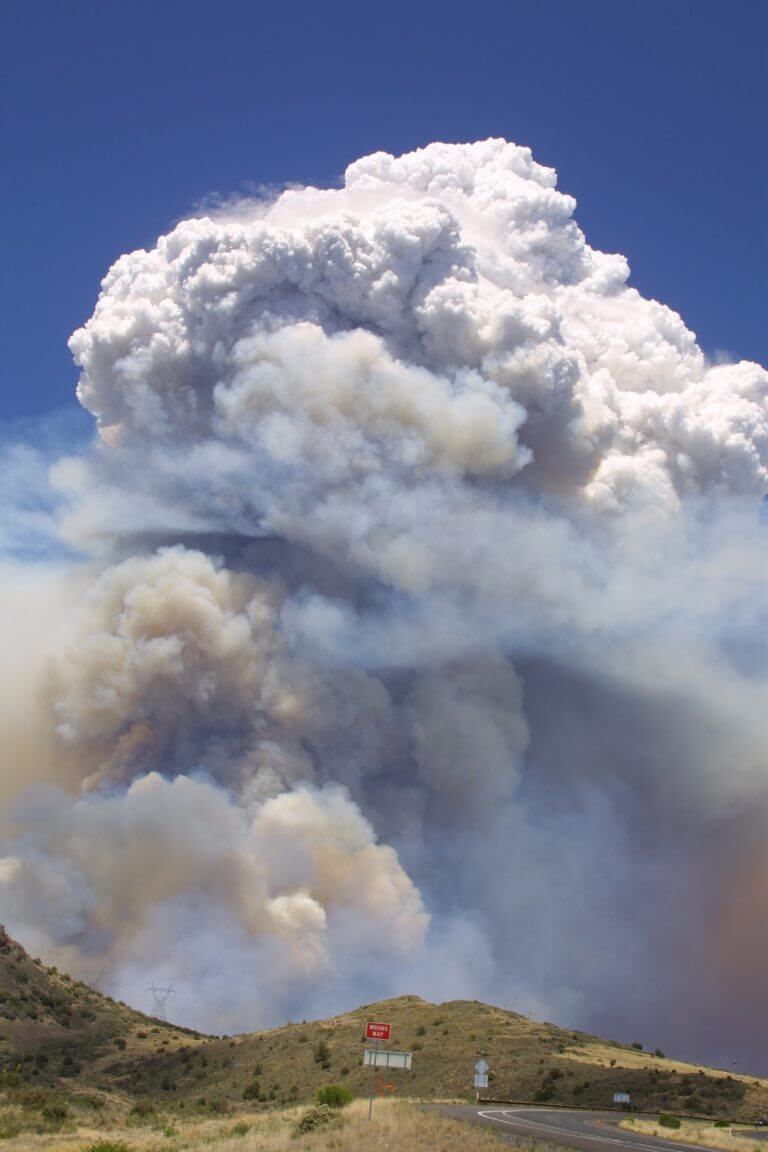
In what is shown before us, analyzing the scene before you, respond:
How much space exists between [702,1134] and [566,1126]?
14.7ft

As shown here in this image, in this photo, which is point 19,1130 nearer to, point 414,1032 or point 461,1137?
point 461,1137

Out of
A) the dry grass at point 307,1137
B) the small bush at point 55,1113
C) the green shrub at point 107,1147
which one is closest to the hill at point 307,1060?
the small bush at point 55,1113

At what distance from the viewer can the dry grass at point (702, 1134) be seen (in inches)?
1240

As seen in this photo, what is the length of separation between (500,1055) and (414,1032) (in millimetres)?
8602

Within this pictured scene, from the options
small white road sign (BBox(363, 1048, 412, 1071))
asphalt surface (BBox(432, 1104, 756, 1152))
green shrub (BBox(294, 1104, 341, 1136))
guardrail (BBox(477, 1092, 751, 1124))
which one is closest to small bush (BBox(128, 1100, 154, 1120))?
green shrub (BBox(294, 1104, 341, 1136))

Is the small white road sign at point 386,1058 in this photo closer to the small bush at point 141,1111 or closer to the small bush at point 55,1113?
the small bush at point 55,1113

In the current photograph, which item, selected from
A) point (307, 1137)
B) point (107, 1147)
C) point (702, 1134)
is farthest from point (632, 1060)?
point (107, 1147)

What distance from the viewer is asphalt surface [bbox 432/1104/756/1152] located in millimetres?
29297

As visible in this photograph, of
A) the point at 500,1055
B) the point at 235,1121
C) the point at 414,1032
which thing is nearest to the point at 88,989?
the point at 414,1032

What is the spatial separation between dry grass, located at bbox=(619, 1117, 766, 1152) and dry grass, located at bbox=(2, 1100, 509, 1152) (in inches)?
281

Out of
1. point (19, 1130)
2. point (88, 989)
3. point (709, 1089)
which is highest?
point (88, 989)

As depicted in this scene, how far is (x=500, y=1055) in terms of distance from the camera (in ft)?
184

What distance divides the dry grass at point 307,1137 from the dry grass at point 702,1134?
7.14m

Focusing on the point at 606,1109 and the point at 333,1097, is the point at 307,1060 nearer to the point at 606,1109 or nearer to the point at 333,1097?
the point at 333,1097
